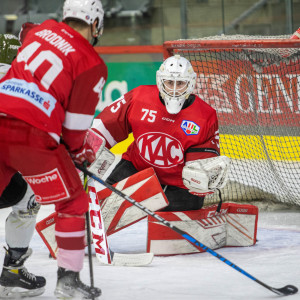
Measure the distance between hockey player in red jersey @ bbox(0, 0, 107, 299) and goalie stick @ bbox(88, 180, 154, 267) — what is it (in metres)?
0.39

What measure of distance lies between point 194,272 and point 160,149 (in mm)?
675

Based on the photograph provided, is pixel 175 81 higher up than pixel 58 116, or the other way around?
pixel 175 81

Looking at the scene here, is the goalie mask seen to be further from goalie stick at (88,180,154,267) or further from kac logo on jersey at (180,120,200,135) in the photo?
kac logo on jersey at (180,120,200,135)

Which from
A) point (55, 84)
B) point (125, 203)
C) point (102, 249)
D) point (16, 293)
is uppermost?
point (55, 84)

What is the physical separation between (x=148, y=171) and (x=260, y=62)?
1.13 m

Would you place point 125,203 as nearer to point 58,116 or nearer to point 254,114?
point 58,116

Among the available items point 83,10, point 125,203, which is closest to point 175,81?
point 125,203

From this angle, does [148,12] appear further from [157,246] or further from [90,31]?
[90,31]

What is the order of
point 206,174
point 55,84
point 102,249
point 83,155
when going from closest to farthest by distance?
point 55,84 → point 83,155 → point 102,249 → point 206,174

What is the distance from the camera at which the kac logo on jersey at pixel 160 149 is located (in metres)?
3.53

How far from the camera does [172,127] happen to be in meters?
3.53

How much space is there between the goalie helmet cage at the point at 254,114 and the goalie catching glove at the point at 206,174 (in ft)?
3.03

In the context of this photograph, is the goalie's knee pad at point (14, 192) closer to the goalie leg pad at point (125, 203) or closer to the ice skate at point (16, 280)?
the ice skate at point (16, 280)

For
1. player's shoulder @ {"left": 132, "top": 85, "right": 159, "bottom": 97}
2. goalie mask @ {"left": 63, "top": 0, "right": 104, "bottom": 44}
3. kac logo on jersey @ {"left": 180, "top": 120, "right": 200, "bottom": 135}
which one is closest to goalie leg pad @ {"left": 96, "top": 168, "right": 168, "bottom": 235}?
kac logo on jersey @ {"left": 180, "top": 120, "right": 200, "bottom": 135}
